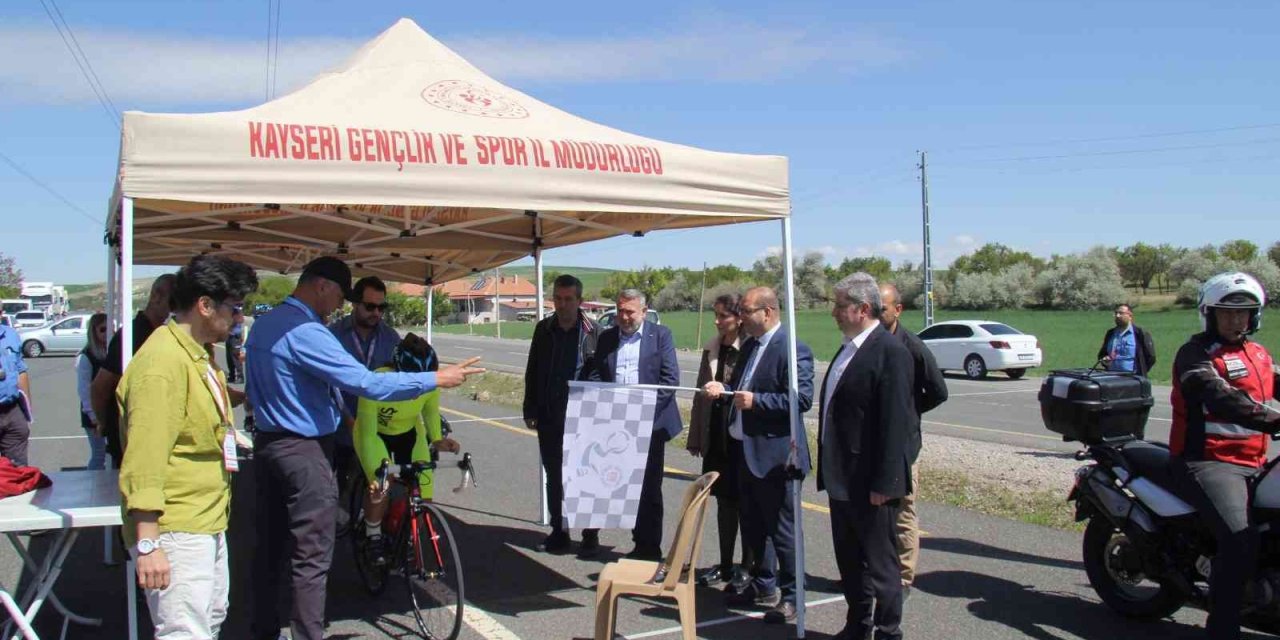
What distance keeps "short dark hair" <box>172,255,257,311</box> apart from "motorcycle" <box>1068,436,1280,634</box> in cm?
453

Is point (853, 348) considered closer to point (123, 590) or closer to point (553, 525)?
point (553, 525)

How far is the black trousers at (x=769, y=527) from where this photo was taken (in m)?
5.32

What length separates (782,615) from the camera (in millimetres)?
5297

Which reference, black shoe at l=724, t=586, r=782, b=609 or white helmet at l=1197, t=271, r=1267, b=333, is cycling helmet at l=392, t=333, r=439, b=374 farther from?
white helmet at l=1197, t=271, r=1267, b=333

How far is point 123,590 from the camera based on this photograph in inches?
239

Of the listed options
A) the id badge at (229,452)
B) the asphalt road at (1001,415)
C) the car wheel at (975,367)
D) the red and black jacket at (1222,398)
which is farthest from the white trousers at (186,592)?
the car wheel at (975,367)

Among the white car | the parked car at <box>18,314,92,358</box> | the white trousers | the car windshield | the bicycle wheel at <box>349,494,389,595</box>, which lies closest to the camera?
the white trousers

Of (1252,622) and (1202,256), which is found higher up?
(1202,256)

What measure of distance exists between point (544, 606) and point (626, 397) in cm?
135

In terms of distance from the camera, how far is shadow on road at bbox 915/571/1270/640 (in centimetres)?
502

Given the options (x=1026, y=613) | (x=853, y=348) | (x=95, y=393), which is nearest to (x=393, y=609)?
(x=95, y=393)

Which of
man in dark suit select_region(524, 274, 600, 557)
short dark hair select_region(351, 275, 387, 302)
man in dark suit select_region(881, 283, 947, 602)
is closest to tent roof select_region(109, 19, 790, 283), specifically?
short dark hair select_region(351, 275, 387, 302)

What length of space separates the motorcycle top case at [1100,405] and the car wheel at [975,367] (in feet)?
70.9

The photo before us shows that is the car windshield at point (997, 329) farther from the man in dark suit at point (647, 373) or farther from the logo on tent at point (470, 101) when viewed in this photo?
the logo on tent at point (470, 101)
